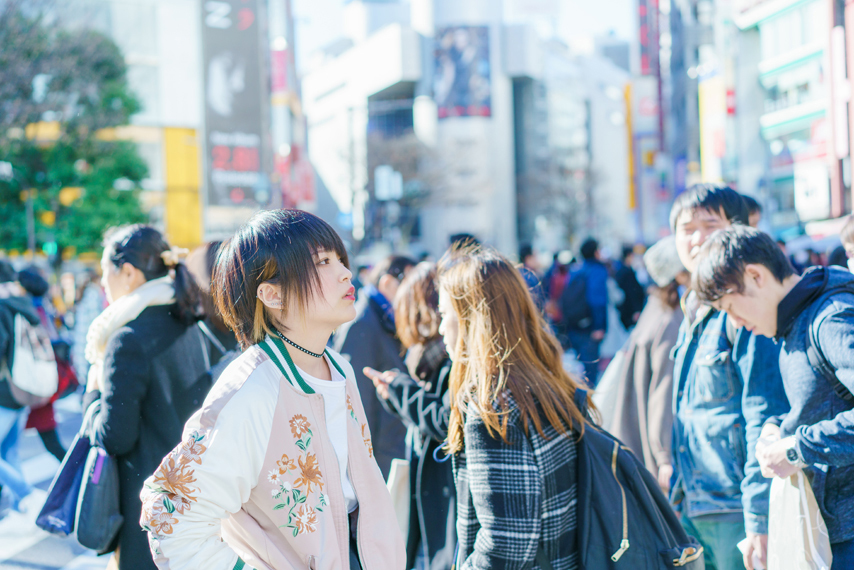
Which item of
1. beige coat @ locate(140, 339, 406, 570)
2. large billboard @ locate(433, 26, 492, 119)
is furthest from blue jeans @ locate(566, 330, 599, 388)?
large billboard @ locate(433, 26, 492, 119)

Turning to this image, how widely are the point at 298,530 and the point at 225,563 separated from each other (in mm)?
169

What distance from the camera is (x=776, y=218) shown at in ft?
99.9

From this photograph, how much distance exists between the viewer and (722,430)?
261 centimetres

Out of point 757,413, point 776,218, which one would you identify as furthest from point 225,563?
point 776,218

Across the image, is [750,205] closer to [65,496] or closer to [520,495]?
[520,495]

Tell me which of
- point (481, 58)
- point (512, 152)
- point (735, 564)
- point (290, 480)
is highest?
point (481, 58)

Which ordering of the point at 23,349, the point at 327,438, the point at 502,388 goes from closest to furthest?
1. the point at 327,438
2. the point at 502,388
3. the point at 23,349

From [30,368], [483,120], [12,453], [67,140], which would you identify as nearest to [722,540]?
[30,368]

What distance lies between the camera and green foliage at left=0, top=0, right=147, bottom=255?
46.6ft

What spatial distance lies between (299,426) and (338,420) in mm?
185

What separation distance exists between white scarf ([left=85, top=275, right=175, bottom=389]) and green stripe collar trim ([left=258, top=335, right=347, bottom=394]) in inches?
53.8

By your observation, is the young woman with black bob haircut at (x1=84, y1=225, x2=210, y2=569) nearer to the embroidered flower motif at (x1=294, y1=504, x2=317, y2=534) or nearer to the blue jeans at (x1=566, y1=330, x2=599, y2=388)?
the embroidered flower motif at (x1=294, y1=504, x2=317, y2=534)

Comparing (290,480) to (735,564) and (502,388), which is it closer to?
(502,388)

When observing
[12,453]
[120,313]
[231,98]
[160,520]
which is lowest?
[12,453]
